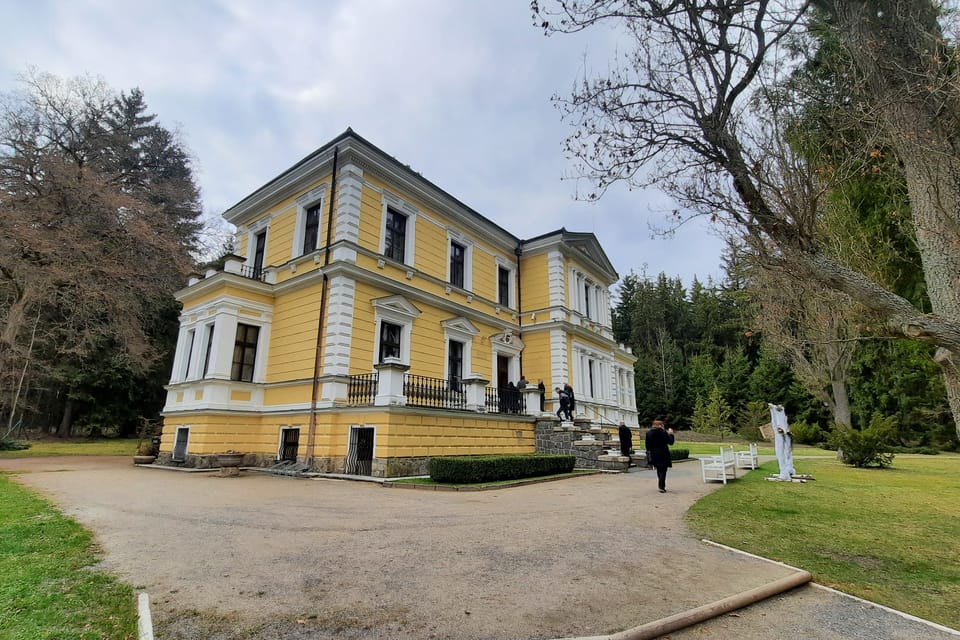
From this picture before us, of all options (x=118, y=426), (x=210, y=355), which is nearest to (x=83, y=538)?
(x=210, y=355)

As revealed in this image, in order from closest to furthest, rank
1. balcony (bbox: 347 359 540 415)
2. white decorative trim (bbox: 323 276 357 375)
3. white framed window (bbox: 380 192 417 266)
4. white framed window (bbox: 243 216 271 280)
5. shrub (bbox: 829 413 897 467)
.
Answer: balcony (bbox: 347 359 540 415)
white decorative trim (bbox: 323 276 357 375)
shrub (bbox: 829 413 897 467)
white framed window (bbox: 380 192 417 266)
white framed window (bbox: 243 216 271 280)

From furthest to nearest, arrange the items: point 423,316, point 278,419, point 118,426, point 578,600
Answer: point 118,426
point 423,316
point 278,419
point 578,600

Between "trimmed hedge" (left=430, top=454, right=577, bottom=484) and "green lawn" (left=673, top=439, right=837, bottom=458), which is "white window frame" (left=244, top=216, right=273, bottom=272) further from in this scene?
"green lawn" (left=673, top=439, right=837, bottom=458)

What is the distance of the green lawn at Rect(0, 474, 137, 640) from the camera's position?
114 inches

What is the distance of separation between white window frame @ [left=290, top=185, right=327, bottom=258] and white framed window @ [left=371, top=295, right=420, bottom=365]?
3.17m

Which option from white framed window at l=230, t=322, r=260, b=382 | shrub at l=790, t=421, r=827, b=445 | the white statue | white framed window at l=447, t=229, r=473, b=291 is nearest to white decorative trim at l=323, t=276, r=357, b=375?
white framed window at l=230, t=322, r=260, b=382

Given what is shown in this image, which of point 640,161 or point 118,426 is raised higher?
point 640,161

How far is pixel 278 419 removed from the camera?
1448 centimetres

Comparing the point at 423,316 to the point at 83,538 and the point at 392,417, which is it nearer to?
the point at 392,417

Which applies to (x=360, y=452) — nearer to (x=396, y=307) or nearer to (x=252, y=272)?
(x=396, y=307)

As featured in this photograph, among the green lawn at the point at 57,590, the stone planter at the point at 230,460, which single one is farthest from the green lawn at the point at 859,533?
the stone planter at the point at 230,460

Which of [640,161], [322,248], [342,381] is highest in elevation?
[322,248]

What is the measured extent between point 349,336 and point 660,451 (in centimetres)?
894

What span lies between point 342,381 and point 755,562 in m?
10.9
